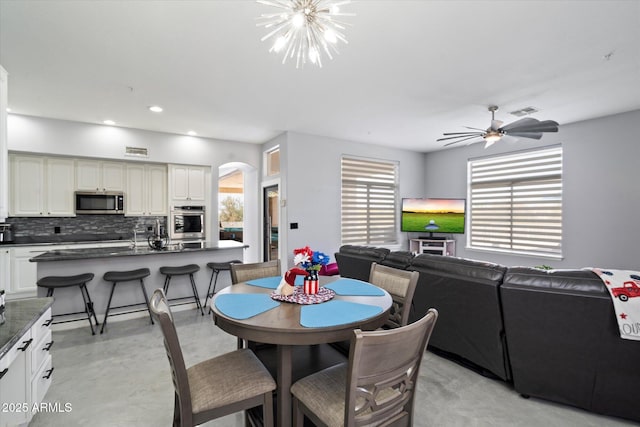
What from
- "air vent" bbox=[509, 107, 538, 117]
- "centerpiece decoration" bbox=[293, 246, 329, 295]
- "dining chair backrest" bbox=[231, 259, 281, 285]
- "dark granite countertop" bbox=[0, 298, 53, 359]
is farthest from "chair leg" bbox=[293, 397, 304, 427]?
"air vent" bbox=[509, 107, 538, 117]

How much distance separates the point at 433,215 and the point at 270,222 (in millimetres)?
3586

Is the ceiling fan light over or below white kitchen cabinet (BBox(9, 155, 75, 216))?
over

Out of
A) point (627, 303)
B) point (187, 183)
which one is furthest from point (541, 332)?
point (187, 183)

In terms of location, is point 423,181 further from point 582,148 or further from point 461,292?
point 461,292

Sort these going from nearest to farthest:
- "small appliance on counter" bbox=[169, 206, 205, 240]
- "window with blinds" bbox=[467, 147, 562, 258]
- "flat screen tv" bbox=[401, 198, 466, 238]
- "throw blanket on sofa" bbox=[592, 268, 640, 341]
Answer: "throw blanket on sofa" bbox=[592, 268, 640, 341] → "window with blinds" bbox=[467, 147, 562, 258] → "small appliance on counter" bbox=[169, 206, 205, 240] → "flat screen tv" bbox=[401, 198, 466, 238]

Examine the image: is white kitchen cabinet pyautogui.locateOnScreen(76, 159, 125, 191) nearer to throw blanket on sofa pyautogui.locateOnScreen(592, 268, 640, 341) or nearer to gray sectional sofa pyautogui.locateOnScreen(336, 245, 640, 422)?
gray sectional sofa pyautogui.locateOnScreen(336, 245, 640, 422)

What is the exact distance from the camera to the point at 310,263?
77.3 inches

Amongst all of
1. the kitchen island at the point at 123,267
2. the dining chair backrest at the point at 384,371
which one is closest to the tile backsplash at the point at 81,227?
the kitchen island at the point at 123,267

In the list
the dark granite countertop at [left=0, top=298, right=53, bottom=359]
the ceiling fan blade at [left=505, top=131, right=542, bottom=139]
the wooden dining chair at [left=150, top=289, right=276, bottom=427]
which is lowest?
the wooden dining chair at [left=150, top=289, right=276, bottom=427]

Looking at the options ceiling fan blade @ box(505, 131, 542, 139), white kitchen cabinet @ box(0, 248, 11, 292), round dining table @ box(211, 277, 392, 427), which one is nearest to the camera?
round dining table @ box(211, 277, 392, 427)

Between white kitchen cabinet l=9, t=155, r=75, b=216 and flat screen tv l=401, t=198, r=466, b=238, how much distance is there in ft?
21.1

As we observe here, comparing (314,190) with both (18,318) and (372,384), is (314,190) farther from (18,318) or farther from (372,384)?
(372,384)

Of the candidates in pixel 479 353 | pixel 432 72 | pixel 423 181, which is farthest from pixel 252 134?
pixel 479 353

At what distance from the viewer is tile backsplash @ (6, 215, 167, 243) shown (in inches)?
190
